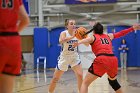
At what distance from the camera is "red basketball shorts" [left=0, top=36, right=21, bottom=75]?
3.07 meters

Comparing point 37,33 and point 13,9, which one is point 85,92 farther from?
point 37,33

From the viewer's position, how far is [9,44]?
3.09m

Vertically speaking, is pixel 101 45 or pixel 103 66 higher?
pixel 101 45

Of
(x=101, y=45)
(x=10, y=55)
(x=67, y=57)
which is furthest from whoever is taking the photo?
(x=67, y=57)

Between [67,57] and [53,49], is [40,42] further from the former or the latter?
[67,57]

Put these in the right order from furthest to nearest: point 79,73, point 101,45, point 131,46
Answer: point 131,46 → point 79,73 → point 101,45

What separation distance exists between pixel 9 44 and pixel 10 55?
4.0 inches

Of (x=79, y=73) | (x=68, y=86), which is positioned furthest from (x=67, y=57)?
(x=68, y=86)

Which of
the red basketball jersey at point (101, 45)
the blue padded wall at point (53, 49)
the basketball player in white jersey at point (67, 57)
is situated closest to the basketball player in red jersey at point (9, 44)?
the red basketball jersey at point (101, 45)

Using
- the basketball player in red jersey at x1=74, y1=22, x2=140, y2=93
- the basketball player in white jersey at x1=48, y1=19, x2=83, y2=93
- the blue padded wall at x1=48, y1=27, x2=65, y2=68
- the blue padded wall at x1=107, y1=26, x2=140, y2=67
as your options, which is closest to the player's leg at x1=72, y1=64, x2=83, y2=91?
the basketball player in white jersey at x1=48, y1=19, x2=83, y2=93

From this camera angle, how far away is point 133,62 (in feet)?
70.2

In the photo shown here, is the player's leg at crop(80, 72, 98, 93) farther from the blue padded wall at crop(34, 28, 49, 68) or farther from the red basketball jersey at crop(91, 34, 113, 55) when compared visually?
the blue padded wall at crop(34, 28, 49, 68)

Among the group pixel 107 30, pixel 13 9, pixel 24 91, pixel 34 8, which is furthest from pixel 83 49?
pixel 13 9

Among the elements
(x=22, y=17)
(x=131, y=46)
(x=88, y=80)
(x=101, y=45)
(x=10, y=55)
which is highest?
(x=22, y=17)
